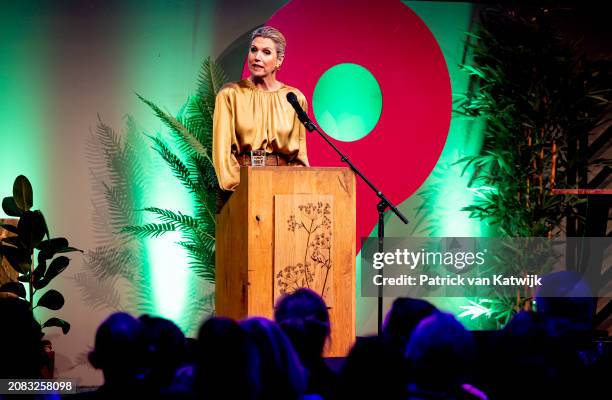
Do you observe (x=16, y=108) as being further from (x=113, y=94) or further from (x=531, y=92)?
(x=531, y=92)

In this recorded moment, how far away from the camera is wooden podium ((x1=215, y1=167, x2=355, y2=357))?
3781 millimetres

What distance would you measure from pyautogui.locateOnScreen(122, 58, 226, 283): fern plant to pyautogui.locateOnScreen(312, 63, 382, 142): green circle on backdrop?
73 centimetres

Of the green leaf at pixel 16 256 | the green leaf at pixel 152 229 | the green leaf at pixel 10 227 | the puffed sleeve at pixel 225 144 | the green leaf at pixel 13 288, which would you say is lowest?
the green leaf at pixel 13 288

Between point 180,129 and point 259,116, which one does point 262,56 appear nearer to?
point 259,116

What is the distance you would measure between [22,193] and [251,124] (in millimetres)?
1536

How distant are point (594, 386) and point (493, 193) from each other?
373cm

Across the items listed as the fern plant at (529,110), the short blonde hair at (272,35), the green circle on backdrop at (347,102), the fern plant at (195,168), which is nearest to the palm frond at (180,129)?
the fern plant at (195,168)

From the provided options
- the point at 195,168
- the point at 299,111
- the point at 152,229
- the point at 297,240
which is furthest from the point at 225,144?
the point at 152,229

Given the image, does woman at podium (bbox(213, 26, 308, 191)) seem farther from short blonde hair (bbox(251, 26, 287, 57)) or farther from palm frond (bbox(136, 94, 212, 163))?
palm frond (bbox(136, 94, 212, 163))

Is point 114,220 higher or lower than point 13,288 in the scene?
higher

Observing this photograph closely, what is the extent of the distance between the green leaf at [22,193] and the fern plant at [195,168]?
0.86 m

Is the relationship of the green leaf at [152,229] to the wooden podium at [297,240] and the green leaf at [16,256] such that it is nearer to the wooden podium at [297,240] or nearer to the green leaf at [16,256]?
the green leaf at [16,256]

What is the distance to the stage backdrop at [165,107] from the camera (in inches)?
223

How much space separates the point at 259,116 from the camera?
447 cm
